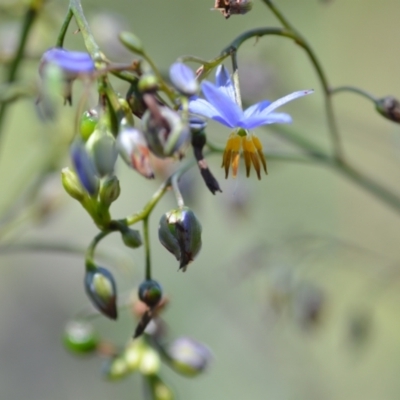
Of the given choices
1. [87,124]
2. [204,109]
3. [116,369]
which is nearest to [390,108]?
[204,109]

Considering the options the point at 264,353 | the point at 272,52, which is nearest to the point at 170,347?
the point at 272,52

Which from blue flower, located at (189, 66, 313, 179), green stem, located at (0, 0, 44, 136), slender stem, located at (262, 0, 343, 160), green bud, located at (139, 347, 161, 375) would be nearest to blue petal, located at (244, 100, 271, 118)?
blue flower, located at (189, 66, 313, 179)

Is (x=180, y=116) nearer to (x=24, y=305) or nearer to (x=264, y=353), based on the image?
(x=264, y=353)

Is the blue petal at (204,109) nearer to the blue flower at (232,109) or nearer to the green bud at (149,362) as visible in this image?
the blue flower at (232,109)

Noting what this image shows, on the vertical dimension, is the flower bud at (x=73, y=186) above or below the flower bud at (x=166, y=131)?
below

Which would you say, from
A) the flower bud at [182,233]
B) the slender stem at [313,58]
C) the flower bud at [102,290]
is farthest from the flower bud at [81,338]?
the slender stem at [313,58]

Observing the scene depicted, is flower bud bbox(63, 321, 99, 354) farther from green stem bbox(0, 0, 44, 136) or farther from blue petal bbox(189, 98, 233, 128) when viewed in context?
blue petal bbox(189, 98, 233, 128)
